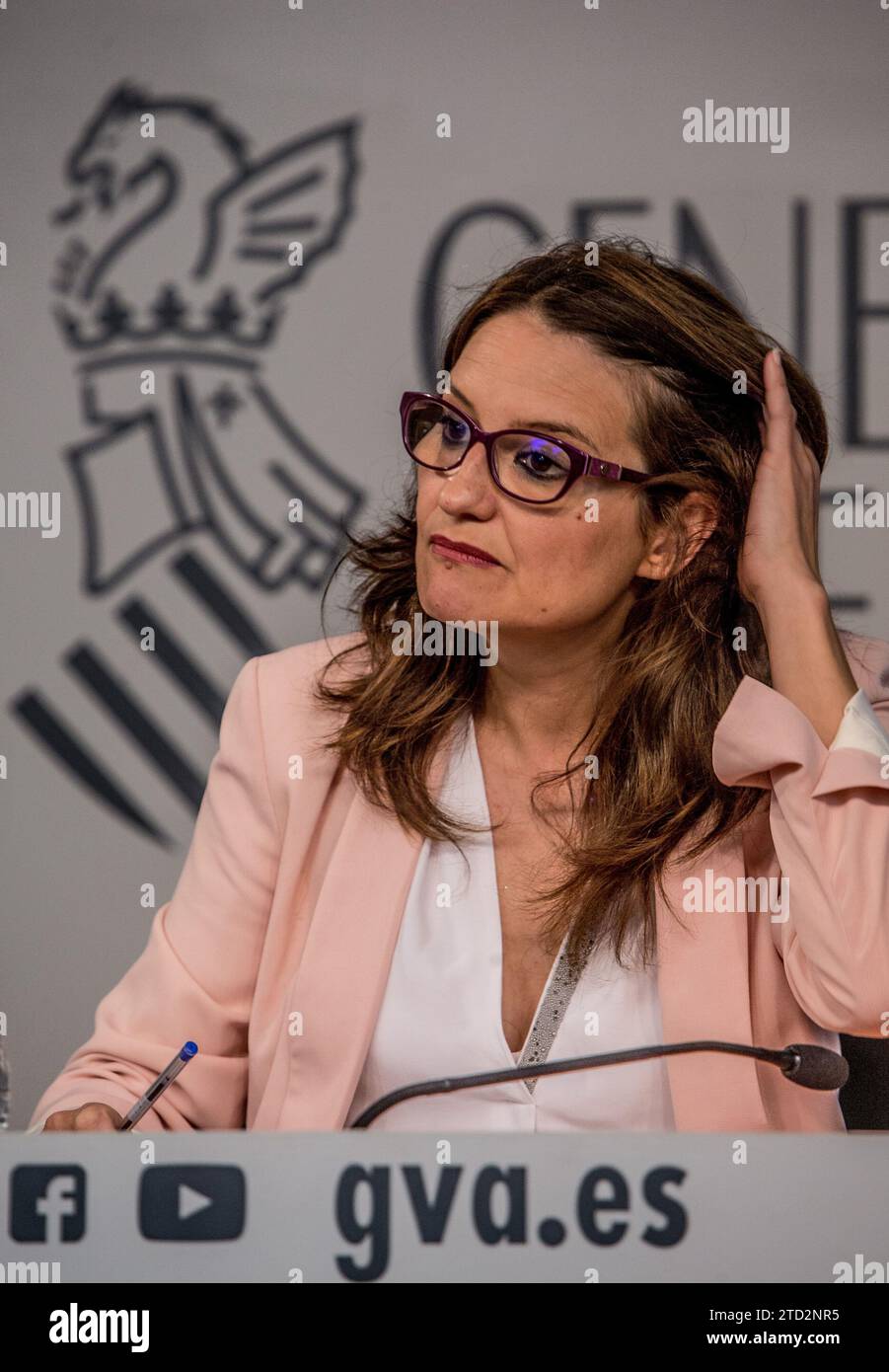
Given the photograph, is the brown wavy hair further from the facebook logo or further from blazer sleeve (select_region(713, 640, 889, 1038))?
the facebook logo

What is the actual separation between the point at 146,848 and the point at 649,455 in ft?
3.49

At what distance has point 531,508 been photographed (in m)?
1.40

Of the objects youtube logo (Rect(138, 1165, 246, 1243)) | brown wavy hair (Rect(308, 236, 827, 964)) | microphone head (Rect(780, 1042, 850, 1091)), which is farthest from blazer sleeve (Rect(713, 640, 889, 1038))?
youtube logo (Rect(138, 1165, 246, 1243))

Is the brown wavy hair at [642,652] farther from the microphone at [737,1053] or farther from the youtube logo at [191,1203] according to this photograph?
the youtube logo at [191,1203]

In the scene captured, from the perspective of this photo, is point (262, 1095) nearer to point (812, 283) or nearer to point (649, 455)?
point (649, 455)

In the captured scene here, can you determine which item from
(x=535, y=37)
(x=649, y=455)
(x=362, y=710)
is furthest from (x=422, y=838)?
(x=535, y=37)

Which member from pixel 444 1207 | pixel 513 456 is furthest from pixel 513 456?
pixel 444 1207

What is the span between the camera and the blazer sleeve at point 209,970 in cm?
138

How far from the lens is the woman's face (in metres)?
1.39

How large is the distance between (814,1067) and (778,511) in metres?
0.62

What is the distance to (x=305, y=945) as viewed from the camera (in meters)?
1.39

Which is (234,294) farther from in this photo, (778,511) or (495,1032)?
(495,1032)

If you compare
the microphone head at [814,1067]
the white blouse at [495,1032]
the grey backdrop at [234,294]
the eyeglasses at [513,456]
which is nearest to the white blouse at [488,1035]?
the white blouse at [495,1032]

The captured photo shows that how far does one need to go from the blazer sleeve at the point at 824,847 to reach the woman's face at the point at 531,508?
0.21m
